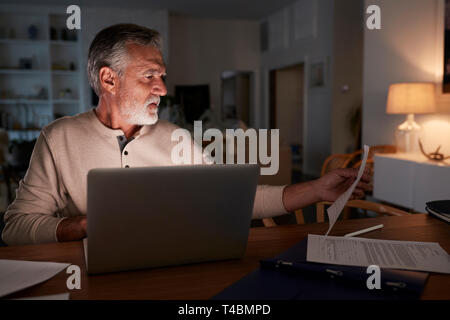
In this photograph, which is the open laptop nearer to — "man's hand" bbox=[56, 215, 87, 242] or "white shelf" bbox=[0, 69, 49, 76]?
"man's hand" bbox=[56, 215, 87, 242]

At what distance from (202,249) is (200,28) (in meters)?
8.60

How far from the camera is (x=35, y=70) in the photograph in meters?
7.44

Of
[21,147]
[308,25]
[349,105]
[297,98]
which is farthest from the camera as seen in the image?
A: [297,98]

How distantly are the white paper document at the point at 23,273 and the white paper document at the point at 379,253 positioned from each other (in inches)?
20.5

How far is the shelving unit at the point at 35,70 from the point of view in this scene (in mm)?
7480

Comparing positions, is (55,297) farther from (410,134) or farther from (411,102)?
(410,134)

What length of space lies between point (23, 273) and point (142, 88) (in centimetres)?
83

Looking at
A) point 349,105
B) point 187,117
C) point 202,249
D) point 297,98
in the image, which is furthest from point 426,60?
point 187,117

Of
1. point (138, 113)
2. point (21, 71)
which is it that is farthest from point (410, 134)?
point (21, 71)

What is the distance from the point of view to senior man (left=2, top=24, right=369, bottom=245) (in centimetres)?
123

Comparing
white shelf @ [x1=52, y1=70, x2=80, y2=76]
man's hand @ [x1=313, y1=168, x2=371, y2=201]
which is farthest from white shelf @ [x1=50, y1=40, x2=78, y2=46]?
man's hand @ [x1=313, y1=168, x2=371, y2=201]
